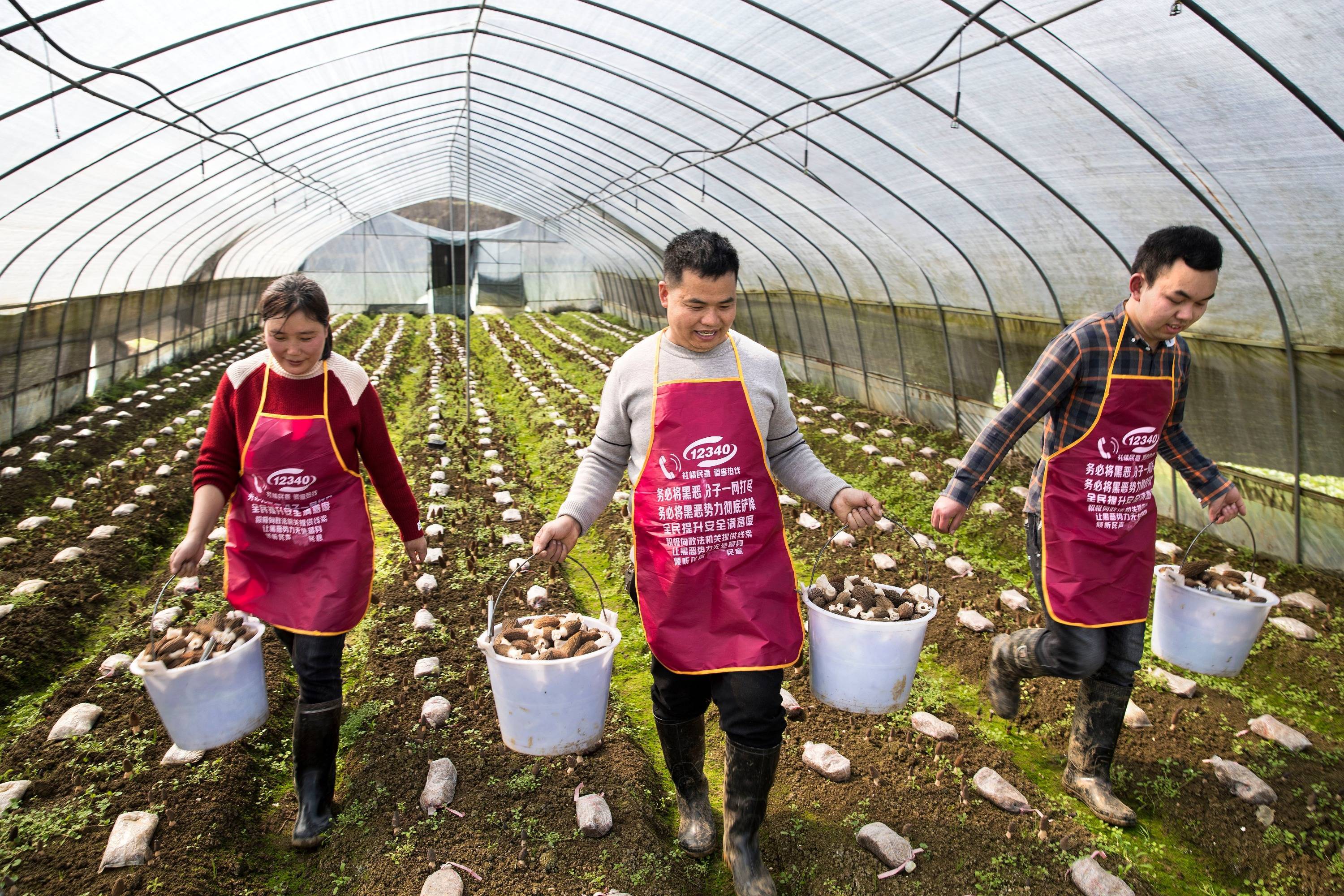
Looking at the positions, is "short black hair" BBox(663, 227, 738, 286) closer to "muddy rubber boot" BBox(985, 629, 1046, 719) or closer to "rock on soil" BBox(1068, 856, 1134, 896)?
"muddy rubber boot" BBox(985, 629, 1046, 719)

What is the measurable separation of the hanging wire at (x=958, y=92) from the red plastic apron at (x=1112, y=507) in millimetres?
2972

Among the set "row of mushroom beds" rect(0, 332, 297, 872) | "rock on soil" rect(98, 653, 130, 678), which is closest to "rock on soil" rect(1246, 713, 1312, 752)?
"row of mushroom beds" rect(0, 332, 297, 872)

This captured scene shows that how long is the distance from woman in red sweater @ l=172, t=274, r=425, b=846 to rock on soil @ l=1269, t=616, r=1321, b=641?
Result: 450cm

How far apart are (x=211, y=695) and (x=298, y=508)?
678mm

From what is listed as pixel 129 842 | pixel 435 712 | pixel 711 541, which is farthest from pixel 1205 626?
pixel 129 842

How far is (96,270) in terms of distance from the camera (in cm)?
1068

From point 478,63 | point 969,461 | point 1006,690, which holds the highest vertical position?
point 478,63

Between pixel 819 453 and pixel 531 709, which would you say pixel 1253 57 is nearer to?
pixel 531 709

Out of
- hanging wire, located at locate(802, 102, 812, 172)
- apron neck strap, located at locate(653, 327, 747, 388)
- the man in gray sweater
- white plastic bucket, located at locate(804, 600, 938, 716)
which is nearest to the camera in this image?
the man in gray sweater

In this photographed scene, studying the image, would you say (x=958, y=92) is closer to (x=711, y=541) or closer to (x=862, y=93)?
(x=862, y=93)

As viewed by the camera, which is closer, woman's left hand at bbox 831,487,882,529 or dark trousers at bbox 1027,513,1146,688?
woman's left hand at bbox 831,487,882,529

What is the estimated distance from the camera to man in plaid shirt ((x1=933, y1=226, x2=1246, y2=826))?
2.83 metres

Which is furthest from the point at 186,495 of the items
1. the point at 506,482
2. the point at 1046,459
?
the point at 1046,459

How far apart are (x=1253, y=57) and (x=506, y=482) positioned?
5.69 meters
